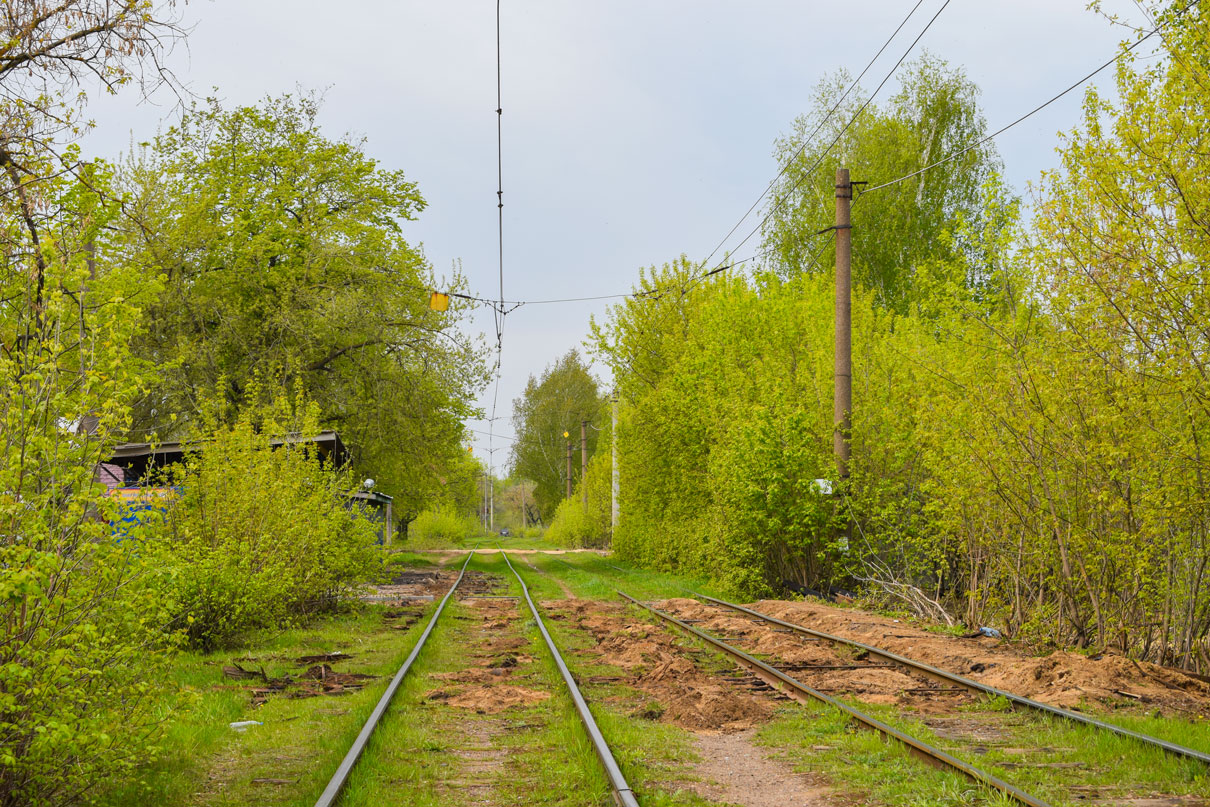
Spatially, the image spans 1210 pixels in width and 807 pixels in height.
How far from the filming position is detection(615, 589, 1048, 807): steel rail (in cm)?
604

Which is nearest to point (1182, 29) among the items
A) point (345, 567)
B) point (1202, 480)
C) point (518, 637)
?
point (1202, 480)

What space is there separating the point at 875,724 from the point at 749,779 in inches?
63.9

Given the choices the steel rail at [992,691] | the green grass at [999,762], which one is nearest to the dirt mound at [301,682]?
the green grass at [999,762]

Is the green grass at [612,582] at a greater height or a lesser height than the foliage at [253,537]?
lesser

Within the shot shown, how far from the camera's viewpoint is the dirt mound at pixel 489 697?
9.64m

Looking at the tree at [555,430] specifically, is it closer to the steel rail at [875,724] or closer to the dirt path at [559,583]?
the dirt path at [559,583]

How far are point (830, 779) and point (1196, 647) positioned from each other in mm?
5969

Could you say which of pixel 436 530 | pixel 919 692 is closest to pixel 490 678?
pixel 919 692

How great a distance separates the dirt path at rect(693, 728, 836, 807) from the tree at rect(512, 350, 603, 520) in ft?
241

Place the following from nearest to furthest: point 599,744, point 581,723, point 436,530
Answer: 1. point 599,744
2. point 581,723
3. point 436,530

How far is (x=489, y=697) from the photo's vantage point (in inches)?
395

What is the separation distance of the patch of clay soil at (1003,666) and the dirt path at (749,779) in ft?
10.1

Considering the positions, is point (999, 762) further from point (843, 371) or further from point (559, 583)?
point (559, 583)

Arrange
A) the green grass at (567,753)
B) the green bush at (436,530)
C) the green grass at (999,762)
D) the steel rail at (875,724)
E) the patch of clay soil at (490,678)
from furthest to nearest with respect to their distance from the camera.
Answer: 1. the green bush at (436,530)
2. the patch of clay soil at (490,678)
3. the green grass at (567,753)
4. the green grass at (999,762)
5. the steel rail at (875,724)
